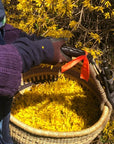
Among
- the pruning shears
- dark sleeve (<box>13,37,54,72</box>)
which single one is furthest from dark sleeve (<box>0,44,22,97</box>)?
the pruning shears

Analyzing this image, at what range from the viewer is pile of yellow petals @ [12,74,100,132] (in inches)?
54.7

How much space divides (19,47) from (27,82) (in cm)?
110

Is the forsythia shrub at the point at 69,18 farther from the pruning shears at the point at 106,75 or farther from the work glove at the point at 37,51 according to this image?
the work glove at the point at 37,51

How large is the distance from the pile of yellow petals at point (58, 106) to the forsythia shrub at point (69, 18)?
443 mm

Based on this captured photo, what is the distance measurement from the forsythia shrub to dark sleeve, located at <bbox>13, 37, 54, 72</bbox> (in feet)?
2.04

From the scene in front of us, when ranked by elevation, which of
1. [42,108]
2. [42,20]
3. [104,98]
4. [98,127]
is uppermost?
[42,20]

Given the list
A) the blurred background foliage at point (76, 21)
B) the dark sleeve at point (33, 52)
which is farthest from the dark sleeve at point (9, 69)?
the blurred background foliage at point (76, 21)

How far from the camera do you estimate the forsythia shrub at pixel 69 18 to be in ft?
4.30

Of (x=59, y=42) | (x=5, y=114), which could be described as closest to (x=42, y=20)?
(x=59, y=42)

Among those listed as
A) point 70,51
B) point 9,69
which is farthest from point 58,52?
point 9,69

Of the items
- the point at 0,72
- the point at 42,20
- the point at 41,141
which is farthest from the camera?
the point at 42,20

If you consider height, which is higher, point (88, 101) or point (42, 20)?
point (42, 20)

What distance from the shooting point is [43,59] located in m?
0.73

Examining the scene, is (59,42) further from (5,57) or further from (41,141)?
(41,141)
